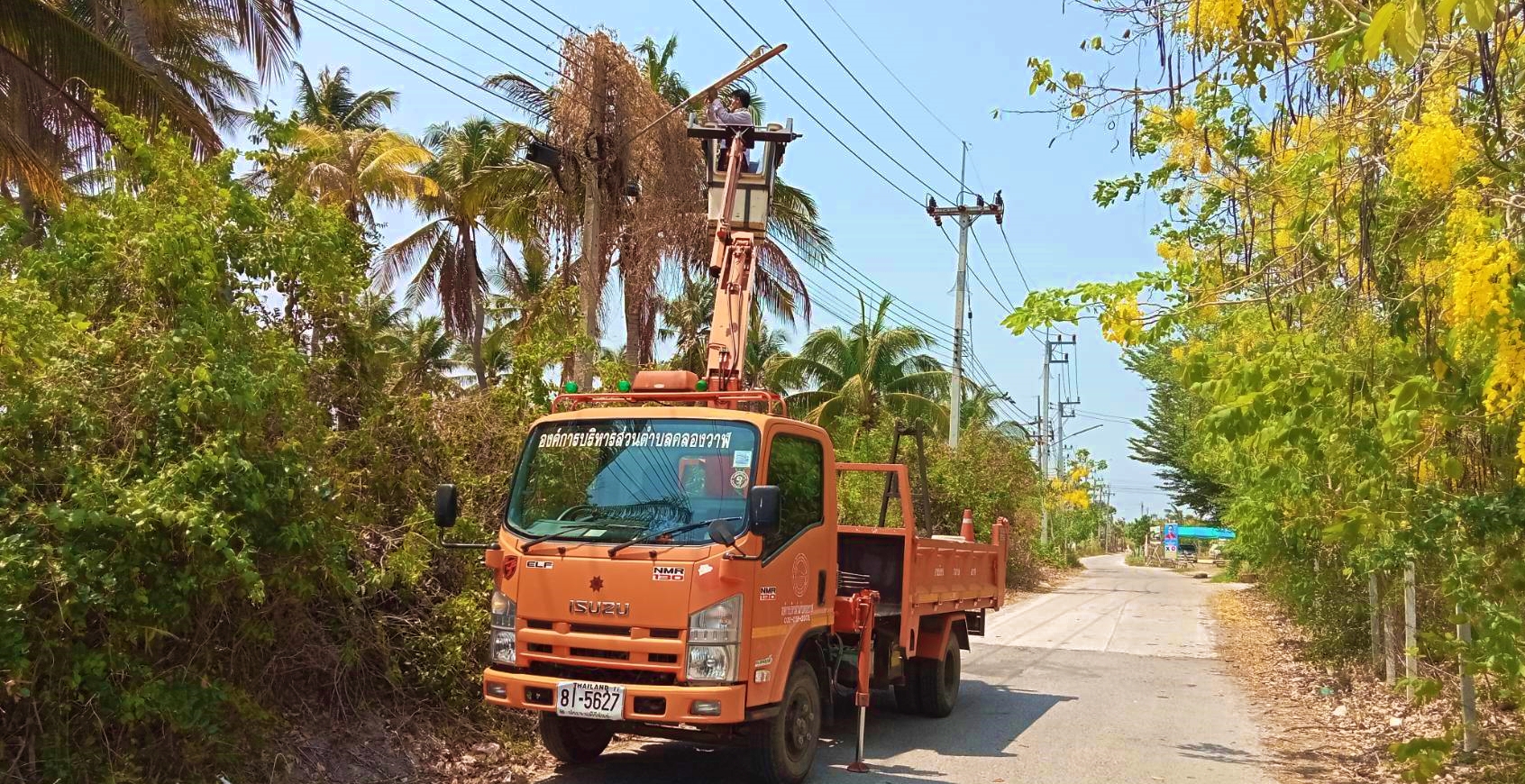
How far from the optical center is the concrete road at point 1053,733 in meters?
8.17

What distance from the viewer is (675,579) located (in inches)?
262

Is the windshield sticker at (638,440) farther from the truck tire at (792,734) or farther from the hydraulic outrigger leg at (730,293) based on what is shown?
the truck tire at (792,734)

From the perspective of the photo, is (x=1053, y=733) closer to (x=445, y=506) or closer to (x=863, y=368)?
(x=445, y=506)

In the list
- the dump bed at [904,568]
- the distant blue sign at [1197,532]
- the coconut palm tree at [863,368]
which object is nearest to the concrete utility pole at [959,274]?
the coconut palm tree at [863,368]

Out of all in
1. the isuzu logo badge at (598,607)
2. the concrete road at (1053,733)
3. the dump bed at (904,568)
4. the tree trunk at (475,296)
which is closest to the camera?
the isuzu logo badge at (598,607)

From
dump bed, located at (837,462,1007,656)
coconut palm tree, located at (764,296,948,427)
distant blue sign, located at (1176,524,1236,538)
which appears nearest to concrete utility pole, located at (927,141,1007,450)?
coconut palm tree, located at (764,296,948,427)

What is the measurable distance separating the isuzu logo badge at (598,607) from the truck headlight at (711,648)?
1.38 ft

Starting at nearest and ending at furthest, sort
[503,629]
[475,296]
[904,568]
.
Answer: [503,629]
[904,568]
[475,296]

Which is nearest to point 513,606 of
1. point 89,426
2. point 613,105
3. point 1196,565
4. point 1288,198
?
point 89,426

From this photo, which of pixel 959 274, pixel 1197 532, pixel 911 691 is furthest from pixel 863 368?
pixel 1197 532

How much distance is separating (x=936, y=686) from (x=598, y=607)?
16.1 ft

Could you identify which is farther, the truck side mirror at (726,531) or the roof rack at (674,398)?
the roof rack at (674,398)

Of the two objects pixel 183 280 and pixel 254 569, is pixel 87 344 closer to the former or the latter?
pixel 183 280

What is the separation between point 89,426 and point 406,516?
316 cm
